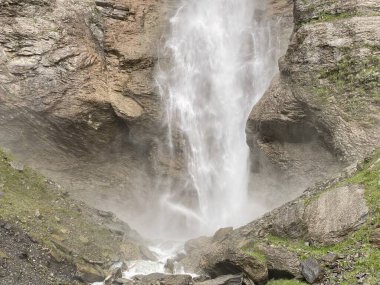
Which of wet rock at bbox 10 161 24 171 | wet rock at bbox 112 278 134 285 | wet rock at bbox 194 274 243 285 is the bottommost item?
wet rock at bbox 112 278 134 285

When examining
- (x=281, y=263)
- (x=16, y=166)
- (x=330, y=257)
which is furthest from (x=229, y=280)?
(x=16, y=166)

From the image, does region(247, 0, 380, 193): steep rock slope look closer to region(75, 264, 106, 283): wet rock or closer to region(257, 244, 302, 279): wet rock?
region(257, 244, 302, 279): wet rock

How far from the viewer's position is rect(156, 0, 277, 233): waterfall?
33.0m

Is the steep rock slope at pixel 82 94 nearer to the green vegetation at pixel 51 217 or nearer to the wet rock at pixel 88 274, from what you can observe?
the green vegetation at pixel 51 217

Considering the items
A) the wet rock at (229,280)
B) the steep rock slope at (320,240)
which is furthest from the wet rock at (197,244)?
the wet rock at (229,280)

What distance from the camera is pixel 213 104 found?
3481 centimetres

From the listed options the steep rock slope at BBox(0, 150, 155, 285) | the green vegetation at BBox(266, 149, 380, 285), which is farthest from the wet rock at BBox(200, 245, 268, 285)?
the steep rock slope at BBox(0, 150, 155, 285)

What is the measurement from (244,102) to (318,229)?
20964 millimetres

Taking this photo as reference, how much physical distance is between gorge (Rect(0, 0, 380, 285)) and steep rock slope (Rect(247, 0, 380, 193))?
3.2 inches

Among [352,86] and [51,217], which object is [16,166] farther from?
[352,86]

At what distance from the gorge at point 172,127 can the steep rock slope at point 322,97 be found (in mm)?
82

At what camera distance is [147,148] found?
1344 inches

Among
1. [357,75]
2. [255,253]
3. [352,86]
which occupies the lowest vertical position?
[255,253]

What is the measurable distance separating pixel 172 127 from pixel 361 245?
22.6 metres
